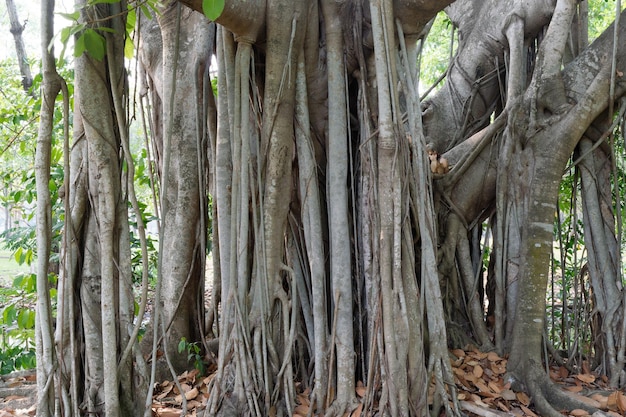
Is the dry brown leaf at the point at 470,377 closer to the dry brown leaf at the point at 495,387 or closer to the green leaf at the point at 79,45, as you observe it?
the dry brown leaf at the point at 495,387

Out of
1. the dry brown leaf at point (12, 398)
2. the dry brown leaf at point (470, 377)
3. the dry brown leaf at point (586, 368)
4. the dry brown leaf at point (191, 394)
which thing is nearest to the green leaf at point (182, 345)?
the dry brown leaf at point (191, 394)

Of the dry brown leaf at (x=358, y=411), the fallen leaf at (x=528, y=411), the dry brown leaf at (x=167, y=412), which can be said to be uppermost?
the dry brown leaf at (x=167, y=412)

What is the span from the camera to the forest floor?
9.41 ft

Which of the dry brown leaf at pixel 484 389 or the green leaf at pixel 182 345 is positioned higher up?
the green leaf at pixel 182 345

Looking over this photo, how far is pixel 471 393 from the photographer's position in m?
2.99

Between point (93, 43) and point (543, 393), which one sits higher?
point (93, 43)

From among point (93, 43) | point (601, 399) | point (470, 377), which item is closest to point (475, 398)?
point (470, 377)

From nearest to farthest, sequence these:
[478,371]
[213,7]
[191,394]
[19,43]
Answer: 1. [213,7]
2. [191,394]
3. [478,371]
4. [19,43]

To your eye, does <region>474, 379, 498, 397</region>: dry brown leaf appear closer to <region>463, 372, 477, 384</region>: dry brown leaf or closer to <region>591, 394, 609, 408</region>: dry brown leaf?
<region>463, 372, 477, 384</region>: dry brown leaf

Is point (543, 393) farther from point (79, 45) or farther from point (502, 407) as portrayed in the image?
point (79, 45)

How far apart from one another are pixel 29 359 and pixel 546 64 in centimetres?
367

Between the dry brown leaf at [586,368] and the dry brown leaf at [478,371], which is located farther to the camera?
the dry brown leaf at [586,368]

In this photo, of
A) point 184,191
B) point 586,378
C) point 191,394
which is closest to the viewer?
point 191,394

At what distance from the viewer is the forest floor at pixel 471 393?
9.41 ft
